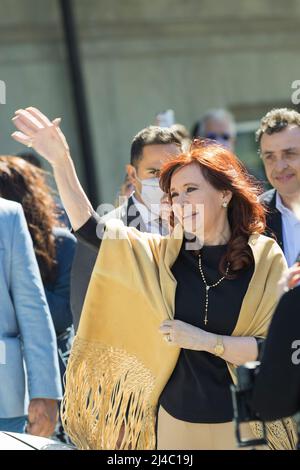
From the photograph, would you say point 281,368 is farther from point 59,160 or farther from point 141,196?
point 141,196

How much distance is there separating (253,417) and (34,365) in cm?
136

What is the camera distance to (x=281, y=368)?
10.7 feet

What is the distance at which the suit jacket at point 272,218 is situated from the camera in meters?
4.75

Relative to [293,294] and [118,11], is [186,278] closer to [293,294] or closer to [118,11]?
[293,294]

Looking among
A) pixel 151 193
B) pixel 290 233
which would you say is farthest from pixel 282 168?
pixel 151 193

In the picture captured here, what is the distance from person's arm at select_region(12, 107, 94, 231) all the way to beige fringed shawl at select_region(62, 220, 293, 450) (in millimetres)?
138

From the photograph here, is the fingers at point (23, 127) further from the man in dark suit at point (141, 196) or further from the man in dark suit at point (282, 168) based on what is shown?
the man in dark suit at point (282, 168)

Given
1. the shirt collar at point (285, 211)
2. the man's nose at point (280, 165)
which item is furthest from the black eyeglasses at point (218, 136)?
the shirt collar at point (285, 211)

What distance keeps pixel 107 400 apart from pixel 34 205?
63.7 inches

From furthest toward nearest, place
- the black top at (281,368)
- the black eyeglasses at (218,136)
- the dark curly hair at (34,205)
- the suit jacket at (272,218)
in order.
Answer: the black eyeglasses at (218,136)
the dark curly hair at (34,205)
the suit jacket at (272,218)
the black top at (281,368)

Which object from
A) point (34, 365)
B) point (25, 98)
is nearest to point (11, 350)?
point (34, 365)

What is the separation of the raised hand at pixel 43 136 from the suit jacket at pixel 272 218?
973 mm

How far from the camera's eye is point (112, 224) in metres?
4.20

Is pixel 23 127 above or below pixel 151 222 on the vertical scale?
above
